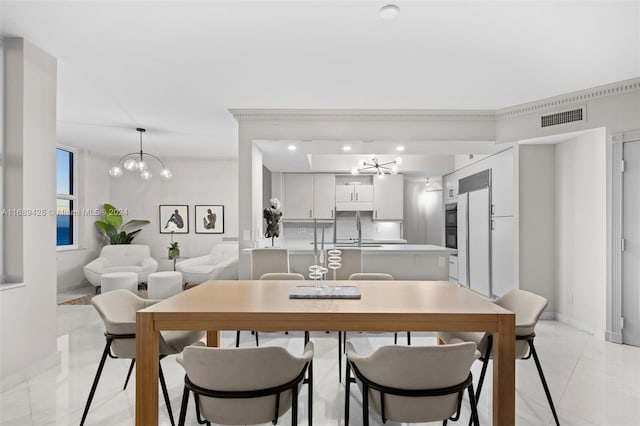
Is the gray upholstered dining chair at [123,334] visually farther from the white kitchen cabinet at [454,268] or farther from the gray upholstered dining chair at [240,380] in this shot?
the white kitchen cabinet at [454,268]

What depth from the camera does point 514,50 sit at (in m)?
2.91

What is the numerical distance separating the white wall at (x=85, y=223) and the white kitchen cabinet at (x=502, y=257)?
7.08 meters

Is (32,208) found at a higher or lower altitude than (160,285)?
higher

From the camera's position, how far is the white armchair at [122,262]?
6.02 m

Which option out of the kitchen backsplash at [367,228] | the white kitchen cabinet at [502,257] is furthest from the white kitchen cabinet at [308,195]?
the white kitchen cabinet at [502,257]

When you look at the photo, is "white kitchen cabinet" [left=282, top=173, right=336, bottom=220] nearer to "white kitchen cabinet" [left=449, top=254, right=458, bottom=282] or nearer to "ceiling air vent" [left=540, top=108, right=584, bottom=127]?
"white kitchen cabinet" [left=449, top=254, right=458, bottom=282]

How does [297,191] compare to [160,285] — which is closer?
[160,285]

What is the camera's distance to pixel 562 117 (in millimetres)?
4094

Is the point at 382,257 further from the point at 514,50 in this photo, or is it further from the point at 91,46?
the point at 91,46

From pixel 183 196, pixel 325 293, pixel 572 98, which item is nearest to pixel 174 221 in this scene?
pixel 183 196

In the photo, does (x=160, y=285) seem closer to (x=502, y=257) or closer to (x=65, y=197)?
(x=65, y=197)

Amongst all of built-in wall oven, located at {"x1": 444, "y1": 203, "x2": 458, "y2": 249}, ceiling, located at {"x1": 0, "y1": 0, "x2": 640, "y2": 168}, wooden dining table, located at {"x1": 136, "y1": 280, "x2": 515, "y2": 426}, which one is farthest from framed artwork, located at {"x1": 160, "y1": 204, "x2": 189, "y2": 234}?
wooden dining table, located at {"x1": 136, "y1": 280, "x2": 515, "y2": 426}

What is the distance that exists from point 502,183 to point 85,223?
723 cm

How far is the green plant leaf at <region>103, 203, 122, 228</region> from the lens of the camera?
6.99 m
